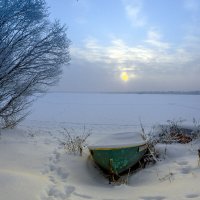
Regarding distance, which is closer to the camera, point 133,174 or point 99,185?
point 99,185

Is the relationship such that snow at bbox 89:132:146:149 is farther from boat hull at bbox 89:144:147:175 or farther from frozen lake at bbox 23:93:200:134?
frozen lake at bbox 23:93:200:134

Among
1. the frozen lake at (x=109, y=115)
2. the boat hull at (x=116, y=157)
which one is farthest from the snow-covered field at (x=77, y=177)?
the frozen lake at (x=109, y=115)

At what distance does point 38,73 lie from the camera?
11.2 meters

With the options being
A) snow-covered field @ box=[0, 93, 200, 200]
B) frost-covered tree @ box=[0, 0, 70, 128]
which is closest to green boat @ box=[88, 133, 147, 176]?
snow-covered field @ box=[0, 93, 200, 200]

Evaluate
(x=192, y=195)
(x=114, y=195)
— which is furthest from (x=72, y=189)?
(x=192, y=195)

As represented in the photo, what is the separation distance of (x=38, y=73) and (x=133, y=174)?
6.18 m

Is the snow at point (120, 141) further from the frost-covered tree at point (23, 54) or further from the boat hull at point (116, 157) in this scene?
the frost-covered tree at point (23, 54)

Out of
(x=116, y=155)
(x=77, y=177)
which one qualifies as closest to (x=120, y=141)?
(x=116, y=155)

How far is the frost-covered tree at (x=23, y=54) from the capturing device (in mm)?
A: 9773

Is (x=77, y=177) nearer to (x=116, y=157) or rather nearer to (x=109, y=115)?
(x=116, y=157)

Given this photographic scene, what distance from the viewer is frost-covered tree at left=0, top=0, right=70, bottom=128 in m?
9.77

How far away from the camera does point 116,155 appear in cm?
685

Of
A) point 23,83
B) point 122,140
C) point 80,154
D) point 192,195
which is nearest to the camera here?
point 192,195

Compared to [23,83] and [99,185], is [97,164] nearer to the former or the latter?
[99,185]
